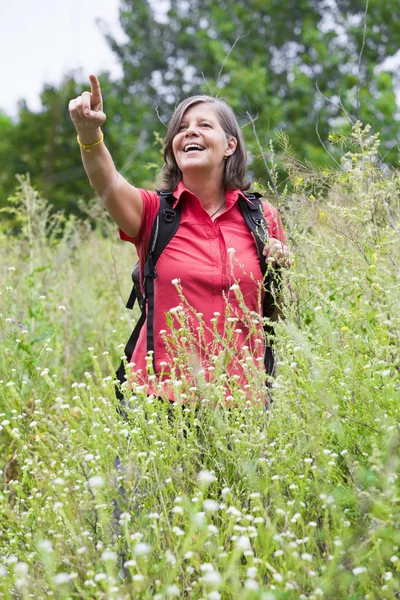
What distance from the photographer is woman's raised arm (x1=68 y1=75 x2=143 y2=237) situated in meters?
2.77

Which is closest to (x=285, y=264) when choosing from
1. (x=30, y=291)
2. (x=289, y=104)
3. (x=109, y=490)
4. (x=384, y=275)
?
(x=384, y=275)

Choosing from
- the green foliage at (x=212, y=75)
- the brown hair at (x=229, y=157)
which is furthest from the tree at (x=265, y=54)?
the brown hair at (x=229, y=157)

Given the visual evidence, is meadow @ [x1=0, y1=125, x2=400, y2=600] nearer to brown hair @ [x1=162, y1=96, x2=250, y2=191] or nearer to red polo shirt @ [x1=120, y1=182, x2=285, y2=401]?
red polo shirt @ [x1=120, y1=182, x2=285, y2=401]

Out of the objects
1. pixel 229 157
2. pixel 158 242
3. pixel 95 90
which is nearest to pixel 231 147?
pixel 229 157

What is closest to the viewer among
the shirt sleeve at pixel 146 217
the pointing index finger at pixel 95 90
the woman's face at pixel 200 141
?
the pointing index finger at pixel 95 90

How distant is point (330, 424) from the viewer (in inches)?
84.1

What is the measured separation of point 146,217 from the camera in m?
3.02

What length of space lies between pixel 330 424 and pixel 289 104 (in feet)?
58.0

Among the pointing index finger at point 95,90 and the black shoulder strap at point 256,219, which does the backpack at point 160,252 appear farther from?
the pointing index finger at point 95,90

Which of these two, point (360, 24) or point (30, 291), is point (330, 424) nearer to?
point (30, 291)

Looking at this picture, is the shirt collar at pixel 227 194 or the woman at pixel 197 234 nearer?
the woman at pixel 197 234

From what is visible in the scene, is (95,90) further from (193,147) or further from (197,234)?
(197,234)

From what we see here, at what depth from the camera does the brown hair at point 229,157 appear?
3.29m

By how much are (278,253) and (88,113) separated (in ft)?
2.99
